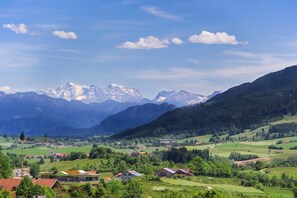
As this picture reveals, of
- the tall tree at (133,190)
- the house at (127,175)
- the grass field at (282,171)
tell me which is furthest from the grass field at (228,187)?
the grass field at (282,171)

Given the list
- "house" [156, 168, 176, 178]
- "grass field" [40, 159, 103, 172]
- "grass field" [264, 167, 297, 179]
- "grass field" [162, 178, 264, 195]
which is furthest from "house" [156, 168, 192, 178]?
"grass field" [40, 159, 103, 172]

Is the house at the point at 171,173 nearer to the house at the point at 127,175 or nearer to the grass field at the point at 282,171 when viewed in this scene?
the house at the point at 127,175

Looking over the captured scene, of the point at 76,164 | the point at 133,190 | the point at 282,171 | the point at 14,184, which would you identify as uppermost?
the point at 14,184

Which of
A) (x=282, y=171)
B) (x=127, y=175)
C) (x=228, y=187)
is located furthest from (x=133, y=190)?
(x=282, y=171)

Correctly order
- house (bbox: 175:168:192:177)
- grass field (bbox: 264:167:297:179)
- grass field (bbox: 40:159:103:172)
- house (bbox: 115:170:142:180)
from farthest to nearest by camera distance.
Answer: grass field (bbox: 40:159:103:172) < grass field (bbox: 264:167:297:179) < house (bbox: 175:168:192:177) < house (bbox: 115:170:142:180)

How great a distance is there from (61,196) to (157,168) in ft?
232

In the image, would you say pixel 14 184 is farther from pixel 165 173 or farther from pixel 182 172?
pixel 182 172

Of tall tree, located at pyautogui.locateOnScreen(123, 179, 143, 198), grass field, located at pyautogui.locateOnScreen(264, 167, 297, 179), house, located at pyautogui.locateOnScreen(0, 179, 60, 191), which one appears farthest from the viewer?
grass field, located at pyautogui.locateOnScreen(264, 167, 297, 179)

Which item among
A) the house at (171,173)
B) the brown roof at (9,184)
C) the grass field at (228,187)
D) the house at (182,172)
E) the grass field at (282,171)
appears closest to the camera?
the brown roof at (9,184)

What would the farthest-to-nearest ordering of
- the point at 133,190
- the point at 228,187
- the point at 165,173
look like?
the point at 165,173 < the point at 228,187 < the point at 133,190

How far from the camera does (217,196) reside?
77.2 m

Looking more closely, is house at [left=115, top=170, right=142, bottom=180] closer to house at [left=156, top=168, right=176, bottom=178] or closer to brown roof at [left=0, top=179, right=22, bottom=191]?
house at [left=156, top=168, right=176, bottom=178]

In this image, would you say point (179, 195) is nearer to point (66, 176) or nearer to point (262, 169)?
point (66, 176)

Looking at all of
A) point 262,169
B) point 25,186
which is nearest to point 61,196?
point 25,186
